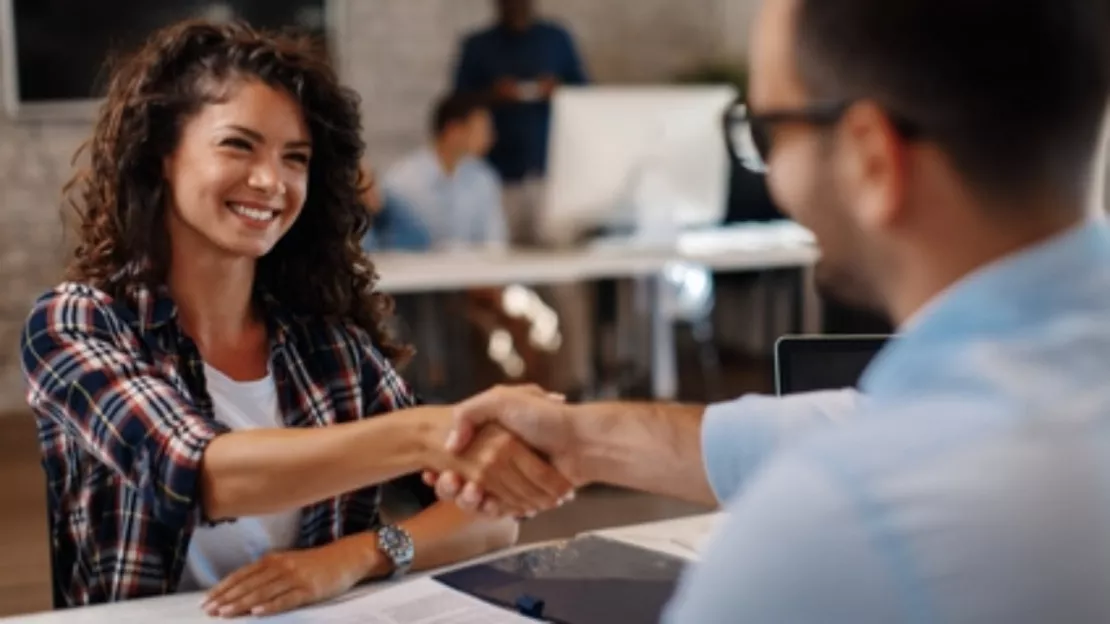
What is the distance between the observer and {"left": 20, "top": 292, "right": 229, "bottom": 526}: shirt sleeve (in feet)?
5.10

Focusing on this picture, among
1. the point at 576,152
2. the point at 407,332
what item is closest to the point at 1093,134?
the point at 576,152

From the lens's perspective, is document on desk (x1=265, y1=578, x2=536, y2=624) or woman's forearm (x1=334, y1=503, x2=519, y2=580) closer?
document on desk (x1=265, y1=578, x2=536, y2=624)

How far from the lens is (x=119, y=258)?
181 cm

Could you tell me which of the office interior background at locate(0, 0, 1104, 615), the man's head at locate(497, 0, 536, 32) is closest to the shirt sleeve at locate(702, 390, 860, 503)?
the office interior background at locate(0, 0, 1104, 615)

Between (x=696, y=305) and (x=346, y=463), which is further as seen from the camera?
(x=696, y=305)

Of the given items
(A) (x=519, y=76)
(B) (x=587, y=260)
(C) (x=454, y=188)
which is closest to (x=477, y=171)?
(C) (x=454, y=188)

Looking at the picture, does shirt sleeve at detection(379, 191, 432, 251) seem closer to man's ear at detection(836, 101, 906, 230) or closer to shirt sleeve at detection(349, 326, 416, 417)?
shirt sleeve at detection(349, 326, 416, 417)

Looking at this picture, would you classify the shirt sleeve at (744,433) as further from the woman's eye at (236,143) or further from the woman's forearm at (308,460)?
the woman's eye at (236,143)

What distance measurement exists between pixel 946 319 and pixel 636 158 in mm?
4089

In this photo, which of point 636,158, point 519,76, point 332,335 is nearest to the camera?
point 332,335

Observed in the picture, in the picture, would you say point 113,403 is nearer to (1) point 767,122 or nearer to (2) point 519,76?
(1) point 767,122

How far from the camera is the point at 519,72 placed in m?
6.41

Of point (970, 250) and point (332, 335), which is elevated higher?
point (970, 250)

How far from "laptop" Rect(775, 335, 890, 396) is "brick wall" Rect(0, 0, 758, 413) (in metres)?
3.94
